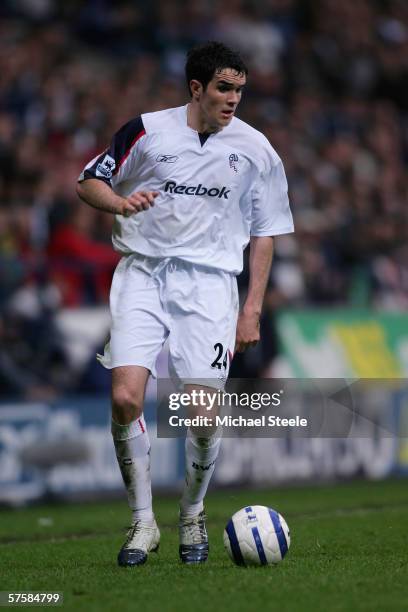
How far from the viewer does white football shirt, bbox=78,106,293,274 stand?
7051 mm

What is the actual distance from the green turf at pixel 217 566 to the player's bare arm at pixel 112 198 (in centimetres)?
189

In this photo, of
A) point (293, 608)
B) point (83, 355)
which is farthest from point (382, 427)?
point (293, 608)

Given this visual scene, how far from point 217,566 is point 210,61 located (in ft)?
9.11

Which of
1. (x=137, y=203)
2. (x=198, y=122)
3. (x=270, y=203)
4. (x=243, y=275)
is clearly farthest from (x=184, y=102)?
(x=137, y=203)

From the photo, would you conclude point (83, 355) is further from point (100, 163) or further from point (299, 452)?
point (100, 163)

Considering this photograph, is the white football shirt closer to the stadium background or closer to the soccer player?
the soccer player

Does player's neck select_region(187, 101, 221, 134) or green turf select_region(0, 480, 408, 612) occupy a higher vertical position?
player's neck select_region(187, 101, 221, 134)

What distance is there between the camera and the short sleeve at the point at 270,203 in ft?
24.0

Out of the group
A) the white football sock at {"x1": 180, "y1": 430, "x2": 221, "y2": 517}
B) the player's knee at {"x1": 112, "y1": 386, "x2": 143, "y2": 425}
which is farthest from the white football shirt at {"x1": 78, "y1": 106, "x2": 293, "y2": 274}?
the white football sock at {"x1": 180, "y1": 430, "x2": 221, "y2": 517}

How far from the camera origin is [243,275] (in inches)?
551

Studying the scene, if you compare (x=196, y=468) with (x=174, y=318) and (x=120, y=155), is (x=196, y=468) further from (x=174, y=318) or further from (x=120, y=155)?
(x=120, y=155)

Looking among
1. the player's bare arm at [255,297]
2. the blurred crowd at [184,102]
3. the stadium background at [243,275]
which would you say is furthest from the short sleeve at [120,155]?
the blurred crowd at [184,102]

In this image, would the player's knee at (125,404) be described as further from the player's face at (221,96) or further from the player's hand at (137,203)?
the player's face at (221,96)

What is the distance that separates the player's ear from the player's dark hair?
20 millimetres
